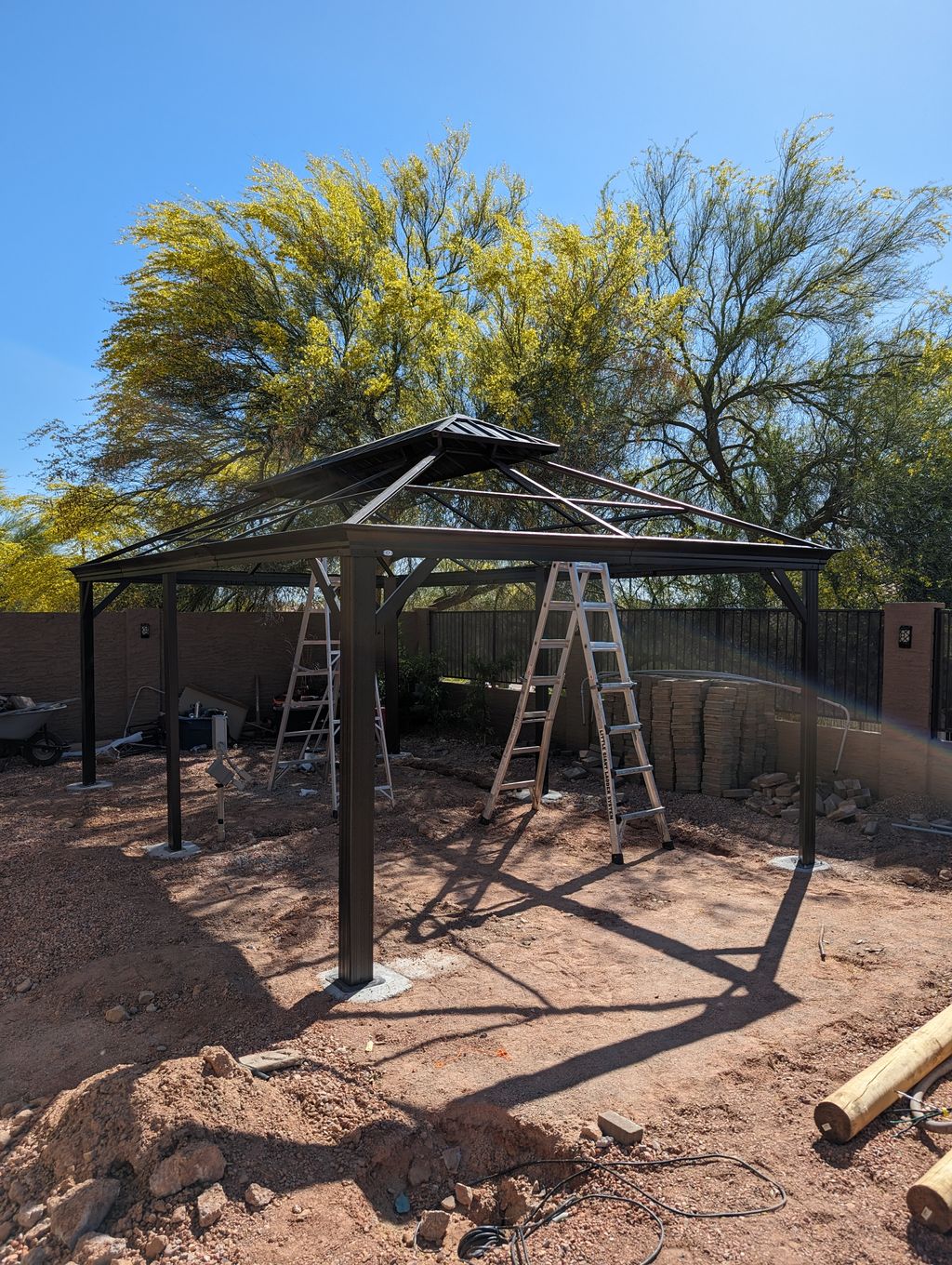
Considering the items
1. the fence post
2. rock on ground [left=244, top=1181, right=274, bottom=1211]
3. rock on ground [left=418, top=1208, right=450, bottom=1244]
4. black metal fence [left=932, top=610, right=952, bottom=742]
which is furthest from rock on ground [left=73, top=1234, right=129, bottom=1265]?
black metal fence [left=932, top=610, right=952, bottom=742]

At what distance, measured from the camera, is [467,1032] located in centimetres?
393

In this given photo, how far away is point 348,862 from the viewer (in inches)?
165

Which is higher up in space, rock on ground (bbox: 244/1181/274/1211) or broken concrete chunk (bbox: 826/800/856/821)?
broken concrete chunk (bbox: 826/800/856/821)

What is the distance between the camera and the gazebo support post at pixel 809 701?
6.38m

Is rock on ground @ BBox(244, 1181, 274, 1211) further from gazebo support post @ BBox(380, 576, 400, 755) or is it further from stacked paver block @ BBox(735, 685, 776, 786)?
gazebo support post @ BBox(380, 576, 400, 755)

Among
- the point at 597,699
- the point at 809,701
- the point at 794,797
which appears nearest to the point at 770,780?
the point at 794,797

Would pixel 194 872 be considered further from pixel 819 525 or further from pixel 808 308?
pixel 808 308

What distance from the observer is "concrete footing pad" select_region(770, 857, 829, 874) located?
6.39 meters

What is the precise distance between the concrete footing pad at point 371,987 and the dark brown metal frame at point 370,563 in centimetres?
5

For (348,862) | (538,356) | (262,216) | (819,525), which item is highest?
(262,216)

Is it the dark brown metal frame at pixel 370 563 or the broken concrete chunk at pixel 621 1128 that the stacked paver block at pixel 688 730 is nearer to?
the dark brown metal frame at pixel 370 563

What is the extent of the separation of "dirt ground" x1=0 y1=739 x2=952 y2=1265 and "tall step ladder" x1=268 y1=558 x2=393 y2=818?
4.07 ft

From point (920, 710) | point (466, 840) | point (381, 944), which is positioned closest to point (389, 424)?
point (466, 840)

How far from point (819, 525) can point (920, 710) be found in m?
5.69
